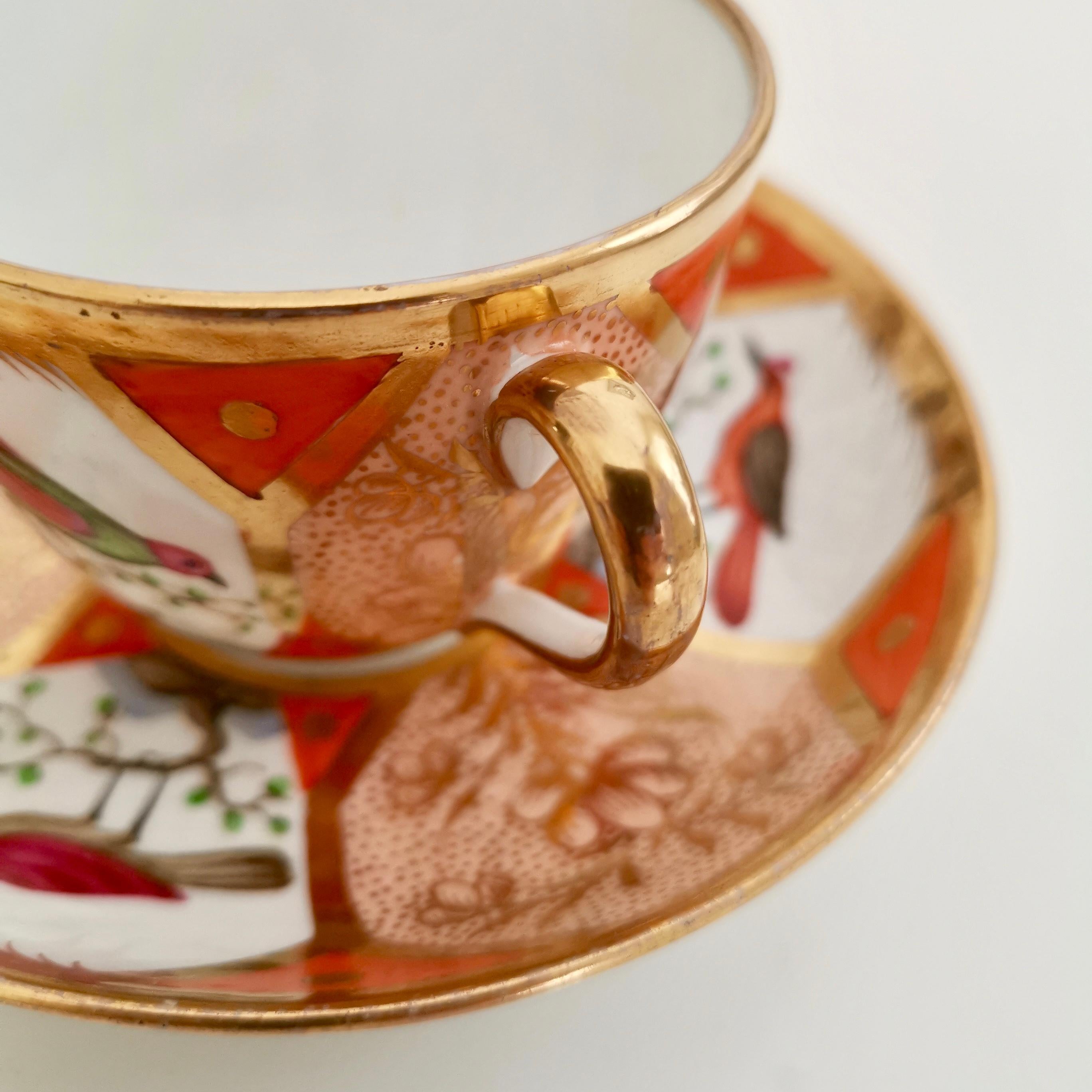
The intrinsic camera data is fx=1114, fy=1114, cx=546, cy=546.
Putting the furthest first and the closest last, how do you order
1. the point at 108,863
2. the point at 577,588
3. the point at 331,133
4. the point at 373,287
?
1. the point at 331,133
2. the point at 577,588
3. the point at 108,863
4. the point at 373,287

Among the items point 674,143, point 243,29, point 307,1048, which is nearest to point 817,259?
point 674,143

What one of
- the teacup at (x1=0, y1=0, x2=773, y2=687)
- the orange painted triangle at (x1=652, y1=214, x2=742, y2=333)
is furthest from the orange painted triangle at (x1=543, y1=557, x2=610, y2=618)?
the orange painted triangle at (x1=652, y1=214, x2=742, y2=333)

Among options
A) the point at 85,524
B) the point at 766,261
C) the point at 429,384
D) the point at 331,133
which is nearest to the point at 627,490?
the point at 429,384

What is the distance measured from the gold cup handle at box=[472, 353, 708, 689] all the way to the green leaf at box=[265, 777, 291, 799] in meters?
0.16

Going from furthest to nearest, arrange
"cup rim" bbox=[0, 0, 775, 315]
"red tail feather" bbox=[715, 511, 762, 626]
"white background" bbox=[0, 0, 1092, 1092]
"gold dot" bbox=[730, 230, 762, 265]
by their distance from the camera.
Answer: "gold dot" bbox=[730, 230, 762, 265], "red tail feather" bbox=[715, 511, 762, 626], "white background" bbox=[0, 0, 1092, 1092], "cup rim" bbox=[0, 0, 775, 315]

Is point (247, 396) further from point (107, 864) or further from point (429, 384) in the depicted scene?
point (107, 864)

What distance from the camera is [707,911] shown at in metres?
0.34

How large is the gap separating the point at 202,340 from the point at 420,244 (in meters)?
0.42

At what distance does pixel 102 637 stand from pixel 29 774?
0.07 meters

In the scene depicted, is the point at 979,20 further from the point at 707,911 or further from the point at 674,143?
the point at 707,911

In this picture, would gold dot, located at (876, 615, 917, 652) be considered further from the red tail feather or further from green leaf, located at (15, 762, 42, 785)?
green leaf, located at (15, 762, 42, 785)

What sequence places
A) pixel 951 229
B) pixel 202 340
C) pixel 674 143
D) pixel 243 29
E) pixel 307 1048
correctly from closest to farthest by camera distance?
pixel 202 340 → pixel 307 1048 → pixel 674 143 → pixel 243 29 → pixel 951 229

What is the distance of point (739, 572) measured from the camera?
1.70 feet

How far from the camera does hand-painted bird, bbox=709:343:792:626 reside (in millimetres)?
514
